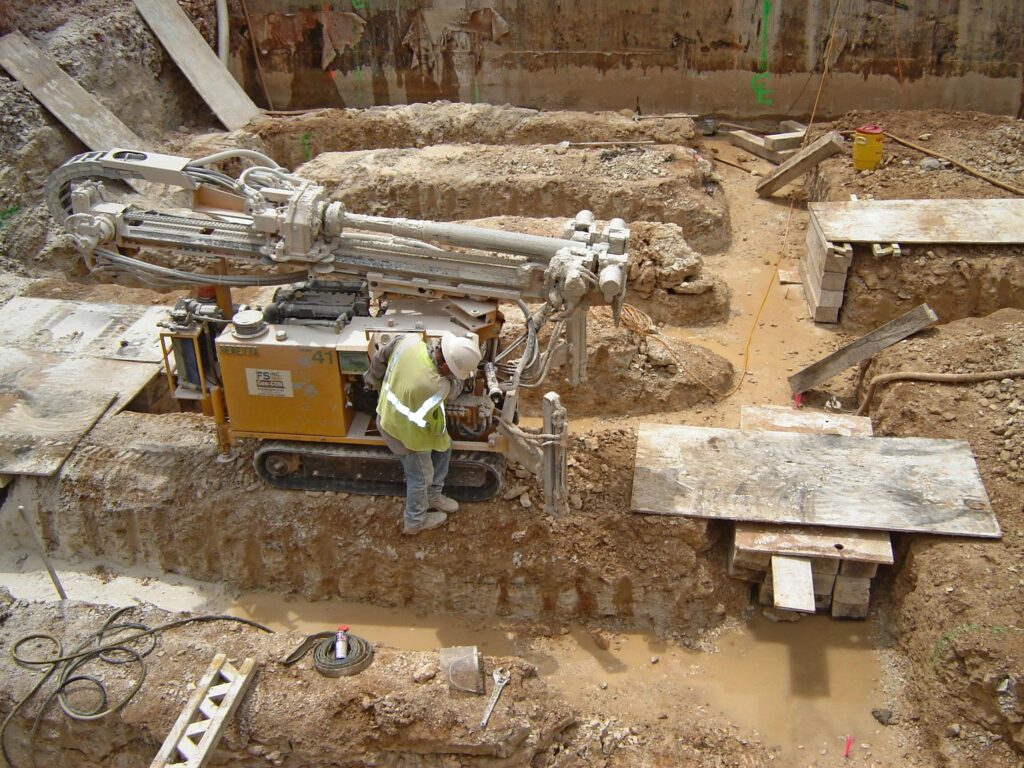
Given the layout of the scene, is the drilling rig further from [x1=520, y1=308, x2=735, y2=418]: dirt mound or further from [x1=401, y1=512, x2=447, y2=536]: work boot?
[x1=520, y1=308, x2=735, y2=418]: dirt mound

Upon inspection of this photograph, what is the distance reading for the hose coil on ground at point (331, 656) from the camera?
5.37 m

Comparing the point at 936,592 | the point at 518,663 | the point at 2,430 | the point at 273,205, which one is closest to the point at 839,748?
the point at 936,592

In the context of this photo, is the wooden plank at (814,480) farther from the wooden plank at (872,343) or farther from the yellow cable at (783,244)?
the yellow cable at (783,244)

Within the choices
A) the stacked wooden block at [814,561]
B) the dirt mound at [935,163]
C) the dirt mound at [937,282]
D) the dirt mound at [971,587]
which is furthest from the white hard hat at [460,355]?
the dirt mound at [935,163]

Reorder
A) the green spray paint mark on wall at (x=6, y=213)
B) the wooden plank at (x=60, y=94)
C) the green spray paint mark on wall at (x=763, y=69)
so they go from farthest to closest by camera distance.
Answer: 1. the green spray paint mark on wall at (x=763, y=69)
2. the wooden plank at (x=60, y=94)
3. the green spray paint mark on wall at (x=6, y=213)

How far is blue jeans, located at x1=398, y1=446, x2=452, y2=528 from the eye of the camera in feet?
19.8

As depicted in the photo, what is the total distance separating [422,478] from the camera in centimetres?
611

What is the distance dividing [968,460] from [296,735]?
16.0ft

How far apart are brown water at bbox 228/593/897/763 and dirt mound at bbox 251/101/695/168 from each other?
7864mm

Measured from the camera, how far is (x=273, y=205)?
20.5ft

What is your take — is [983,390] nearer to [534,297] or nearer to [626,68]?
[534,297]

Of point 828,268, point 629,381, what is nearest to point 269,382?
point 629,381

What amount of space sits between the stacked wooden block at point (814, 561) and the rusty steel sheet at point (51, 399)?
194 inches

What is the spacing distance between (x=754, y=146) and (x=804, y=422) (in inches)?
289
